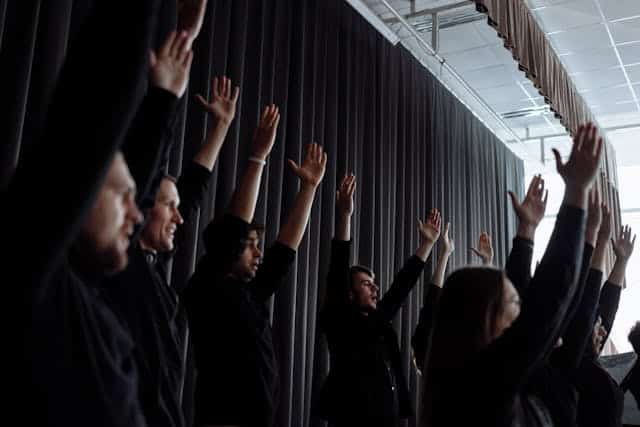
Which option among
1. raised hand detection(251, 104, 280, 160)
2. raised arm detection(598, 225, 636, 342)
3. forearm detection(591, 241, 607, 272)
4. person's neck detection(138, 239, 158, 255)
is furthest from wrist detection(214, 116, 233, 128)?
raised arm detection(598, 225, 636, 342)

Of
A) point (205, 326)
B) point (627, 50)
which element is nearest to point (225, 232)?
point (205, 326)

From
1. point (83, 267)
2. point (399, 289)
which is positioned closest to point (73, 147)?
point (83, 267)

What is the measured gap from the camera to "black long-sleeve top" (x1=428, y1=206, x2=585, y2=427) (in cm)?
112

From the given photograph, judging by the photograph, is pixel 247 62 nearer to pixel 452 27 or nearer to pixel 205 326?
pixel 205 326

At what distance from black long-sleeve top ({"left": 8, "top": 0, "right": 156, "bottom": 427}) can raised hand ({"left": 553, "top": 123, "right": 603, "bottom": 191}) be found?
0.98 metres

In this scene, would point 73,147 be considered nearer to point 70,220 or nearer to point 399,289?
point 70,220

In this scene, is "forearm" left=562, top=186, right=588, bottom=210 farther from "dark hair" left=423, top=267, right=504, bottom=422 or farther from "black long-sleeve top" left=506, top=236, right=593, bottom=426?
"black long-sleeve top" left=506, top=236, right=593, bottom=426

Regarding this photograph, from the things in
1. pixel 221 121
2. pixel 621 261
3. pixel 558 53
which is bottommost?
pixel 621 261

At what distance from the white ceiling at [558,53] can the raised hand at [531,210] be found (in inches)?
109

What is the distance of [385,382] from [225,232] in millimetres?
1078

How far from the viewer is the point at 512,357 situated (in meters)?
1.12

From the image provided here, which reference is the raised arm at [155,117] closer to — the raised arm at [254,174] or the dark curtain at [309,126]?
the raised arm at [254,174]

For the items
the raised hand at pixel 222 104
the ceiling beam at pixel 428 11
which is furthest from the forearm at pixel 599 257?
the ceiling beam at pixel 428 11

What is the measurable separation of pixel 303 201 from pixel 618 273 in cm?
157
